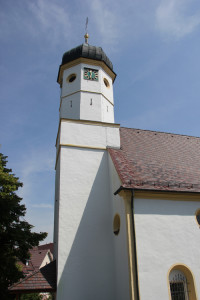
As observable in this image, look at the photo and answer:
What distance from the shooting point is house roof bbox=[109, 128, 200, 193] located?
9.29 metres

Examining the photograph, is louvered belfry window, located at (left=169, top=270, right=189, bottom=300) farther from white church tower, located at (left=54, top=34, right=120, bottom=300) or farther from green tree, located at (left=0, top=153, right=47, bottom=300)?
green tree, located at (left=0, top=153, right=47, bottom=300)

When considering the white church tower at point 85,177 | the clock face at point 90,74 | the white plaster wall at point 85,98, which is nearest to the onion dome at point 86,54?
the white church tower at point 85,177

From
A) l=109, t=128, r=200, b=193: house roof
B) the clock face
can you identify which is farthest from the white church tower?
l=109, t=128, r=200, b=193: house roof

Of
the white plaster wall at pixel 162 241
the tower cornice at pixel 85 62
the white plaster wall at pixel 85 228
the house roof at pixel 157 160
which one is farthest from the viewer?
the tower cornice at pixel 85 62

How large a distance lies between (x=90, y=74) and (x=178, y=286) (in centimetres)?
1059

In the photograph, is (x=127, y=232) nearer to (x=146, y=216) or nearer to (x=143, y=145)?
(x=146, y=216)

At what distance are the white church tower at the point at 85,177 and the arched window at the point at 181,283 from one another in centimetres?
233

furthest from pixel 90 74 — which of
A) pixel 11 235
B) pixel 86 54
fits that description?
pixel 11 235

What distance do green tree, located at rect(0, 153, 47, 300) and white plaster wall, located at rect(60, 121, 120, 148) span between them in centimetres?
299

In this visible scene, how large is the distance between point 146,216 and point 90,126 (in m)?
5.35

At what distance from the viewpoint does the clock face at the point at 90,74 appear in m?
13.4

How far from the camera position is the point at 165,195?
8.78m

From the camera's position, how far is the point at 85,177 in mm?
10852

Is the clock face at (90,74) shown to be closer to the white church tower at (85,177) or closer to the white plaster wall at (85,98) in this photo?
the white church tower at (85,177)
